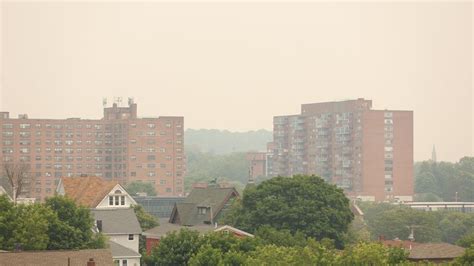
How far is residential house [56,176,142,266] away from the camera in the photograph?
84688 mm

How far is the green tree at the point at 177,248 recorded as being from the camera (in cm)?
7906

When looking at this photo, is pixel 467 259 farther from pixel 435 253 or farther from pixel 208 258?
pixel 208 258

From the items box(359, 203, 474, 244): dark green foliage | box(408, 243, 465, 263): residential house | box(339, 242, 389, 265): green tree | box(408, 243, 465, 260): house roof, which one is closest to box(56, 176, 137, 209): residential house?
box(359, 203, 474, 244): dark green foliage

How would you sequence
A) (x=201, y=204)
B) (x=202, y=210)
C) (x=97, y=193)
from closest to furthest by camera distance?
(x=202, y=210)
(x=201, y=204)
(x=97, y=193)

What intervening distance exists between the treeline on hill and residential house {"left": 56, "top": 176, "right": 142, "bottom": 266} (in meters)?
2.44

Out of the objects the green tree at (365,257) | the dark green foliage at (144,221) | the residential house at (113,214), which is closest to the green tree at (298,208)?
the residential house at (113,214)

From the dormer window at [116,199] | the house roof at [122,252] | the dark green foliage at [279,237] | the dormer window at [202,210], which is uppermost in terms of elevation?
the dormer window at [116,199]

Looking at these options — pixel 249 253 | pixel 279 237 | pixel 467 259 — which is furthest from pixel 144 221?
pixel 467 259

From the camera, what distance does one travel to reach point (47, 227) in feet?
255

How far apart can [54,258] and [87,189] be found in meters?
43.9

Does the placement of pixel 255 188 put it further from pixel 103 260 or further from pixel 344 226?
pixel 103 260

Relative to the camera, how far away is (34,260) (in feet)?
218

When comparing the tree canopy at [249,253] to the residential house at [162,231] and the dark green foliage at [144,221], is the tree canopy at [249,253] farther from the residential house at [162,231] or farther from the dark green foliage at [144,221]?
the dark green foliage at [144,221]

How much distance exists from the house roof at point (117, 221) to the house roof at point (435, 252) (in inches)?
830
